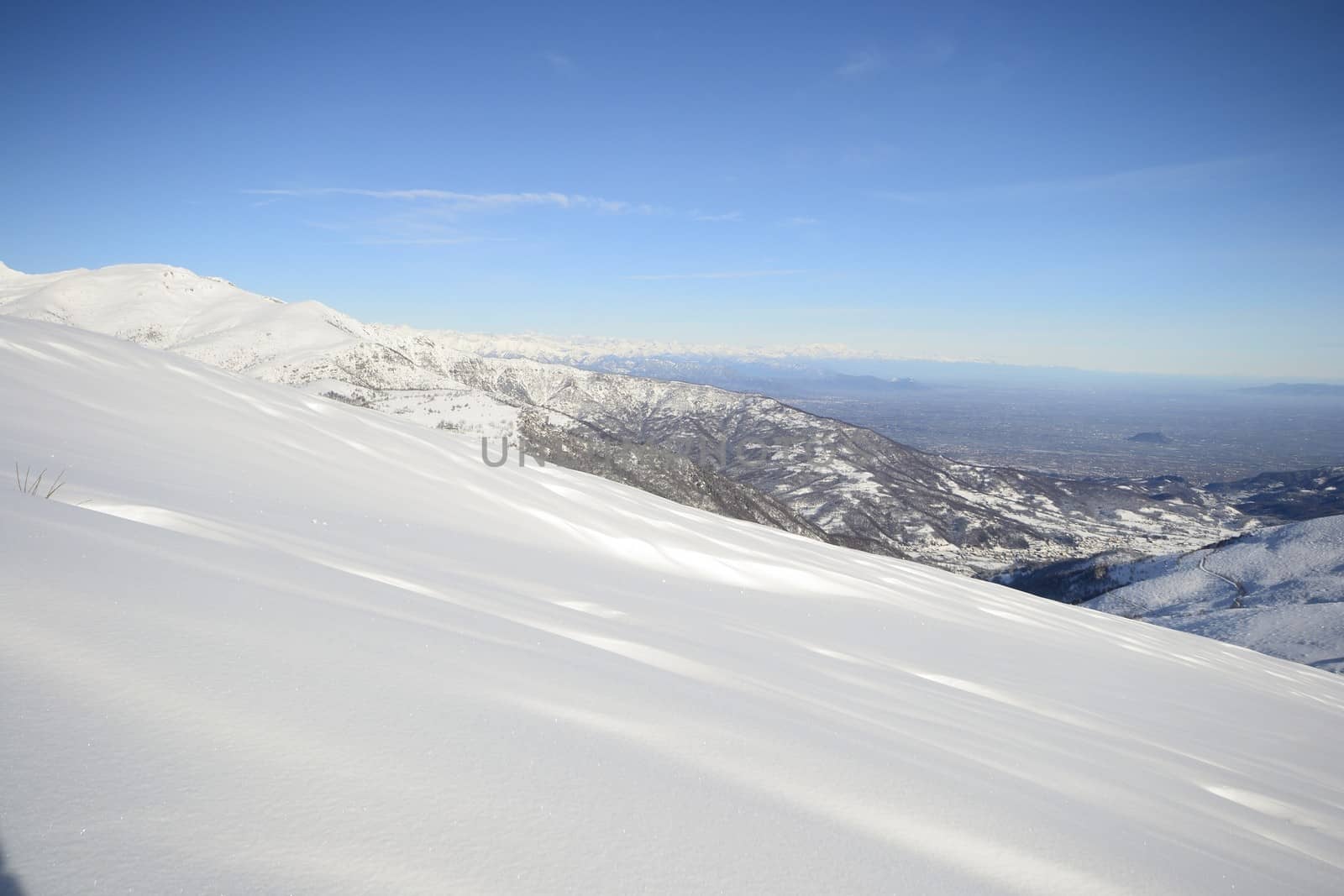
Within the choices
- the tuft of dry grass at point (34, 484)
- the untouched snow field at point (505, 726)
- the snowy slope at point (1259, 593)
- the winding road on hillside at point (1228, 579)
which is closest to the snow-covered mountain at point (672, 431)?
the snowy slope at point (1259, 593)

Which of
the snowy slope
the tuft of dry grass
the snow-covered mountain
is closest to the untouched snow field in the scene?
the tuft of dry grass

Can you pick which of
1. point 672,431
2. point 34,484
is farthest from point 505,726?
point 672,431

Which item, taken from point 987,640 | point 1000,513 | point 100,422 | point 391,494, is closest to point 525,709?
point 391,494

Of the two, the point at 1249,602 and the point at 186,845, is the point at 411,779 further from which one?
the point at 1249,602

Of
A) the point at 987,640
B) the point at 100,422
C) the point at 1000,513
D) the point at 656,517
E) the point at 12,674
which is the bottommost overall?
the point at 1000,513

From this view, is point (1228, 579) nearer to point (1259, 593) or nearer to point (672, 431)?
point (1259, 593)
